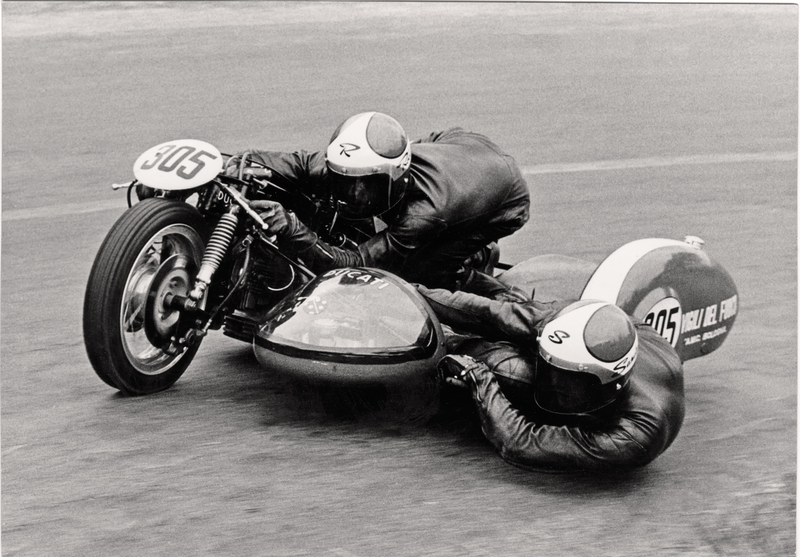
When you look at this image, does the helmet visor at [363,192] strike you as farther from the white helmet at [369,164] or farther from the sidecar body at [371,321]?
the sidecar body at [371,321]

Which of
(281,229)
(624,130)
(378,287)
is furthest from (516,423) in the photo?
(624,130)

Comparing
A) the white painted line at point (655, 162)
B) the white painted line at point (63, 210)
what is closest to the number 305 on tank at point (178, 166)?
the white painted line at point (63, 210)

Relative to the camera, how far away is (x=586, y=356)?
4.20m

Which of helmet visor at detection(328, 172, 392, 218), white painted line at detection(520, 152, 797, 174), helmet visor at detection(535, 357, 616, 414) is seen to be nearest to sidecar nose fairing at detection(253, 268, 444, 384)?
helmet visor at detection(328, 172, 392, 218)

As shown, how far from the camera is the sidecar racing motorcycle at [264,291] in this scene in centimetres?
459

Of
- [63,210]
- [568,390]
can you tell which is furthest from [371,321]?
[63,210]

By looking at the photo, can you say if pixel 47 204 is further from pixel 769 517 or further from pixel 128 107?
pixel 769 517

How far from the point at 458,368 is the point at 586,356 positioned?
574 mm

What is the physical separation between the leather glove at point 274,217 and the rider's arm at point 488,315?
23.7 inches

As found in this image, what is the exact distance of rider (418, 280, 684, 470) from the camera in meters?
4.25

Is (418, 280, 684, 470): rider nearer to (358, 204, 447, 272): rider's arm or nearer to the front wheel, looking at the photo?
(358, 204, 447, 272): rider's arm

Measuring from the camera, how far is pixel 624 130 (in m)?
10.2

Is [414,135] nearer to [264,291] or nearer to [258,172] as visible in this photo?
[258,172]

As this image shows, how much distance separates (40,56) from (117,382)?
6.85m
